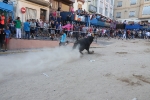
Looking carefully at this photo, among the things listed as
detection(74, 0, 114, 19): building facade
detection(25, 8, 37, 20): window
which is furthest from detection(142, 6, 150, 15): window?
detection(25, 8, 37, 20): window

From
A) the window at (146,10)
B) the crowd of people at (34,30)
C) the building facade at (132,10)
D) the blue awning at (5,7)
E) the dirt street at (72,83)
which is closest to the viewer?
the dirt street at (72,83)

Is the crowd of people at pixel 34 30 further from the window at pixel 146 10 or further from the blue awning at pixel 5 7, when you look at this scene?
the window at pixel 146 10

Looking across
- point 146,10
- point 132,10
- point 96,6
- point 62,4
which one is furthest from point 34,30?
point 132,10

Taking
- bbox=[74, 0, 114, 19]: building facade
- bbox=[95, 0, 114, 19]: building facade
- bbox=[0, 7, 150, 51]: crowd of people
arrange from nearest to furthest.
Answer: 1. bbox=[0, 7, 150, 51]: crowd of people
2. bbox=[74, 0, 114, 19]: building facade
3. bbox=[95, 0, 114, 19]: building facade

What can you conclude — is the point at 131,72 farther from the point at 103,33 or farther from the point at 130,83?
the point at 103,33

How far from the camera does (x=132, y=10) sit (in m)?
46.8

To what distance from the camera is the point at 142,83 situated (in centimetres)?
525

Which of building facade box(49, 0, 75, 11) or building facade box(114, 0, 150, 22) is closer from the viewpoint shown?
building facade box(49, 0, 75, 11)

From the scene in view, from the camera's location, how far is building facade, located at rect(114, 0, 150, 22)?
43031 mm

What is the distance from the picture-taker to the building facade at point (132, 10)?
4303 centimetres

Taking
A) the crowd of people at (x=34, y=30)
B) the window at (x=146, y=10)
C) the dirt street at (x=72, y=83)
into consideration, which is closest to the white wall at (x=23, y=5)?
the crowd of people at (x=34, y=30)

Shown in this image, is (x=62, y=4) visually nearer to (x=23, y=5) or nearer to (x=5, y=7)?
(x=23, y=5)

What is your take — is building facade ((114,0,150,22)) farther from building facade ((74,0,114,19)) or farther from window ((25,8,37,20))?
window ((25,8,37,20))

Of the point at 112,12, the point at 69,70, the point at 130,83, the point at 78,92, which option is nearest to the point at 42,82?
the point at 78,92
